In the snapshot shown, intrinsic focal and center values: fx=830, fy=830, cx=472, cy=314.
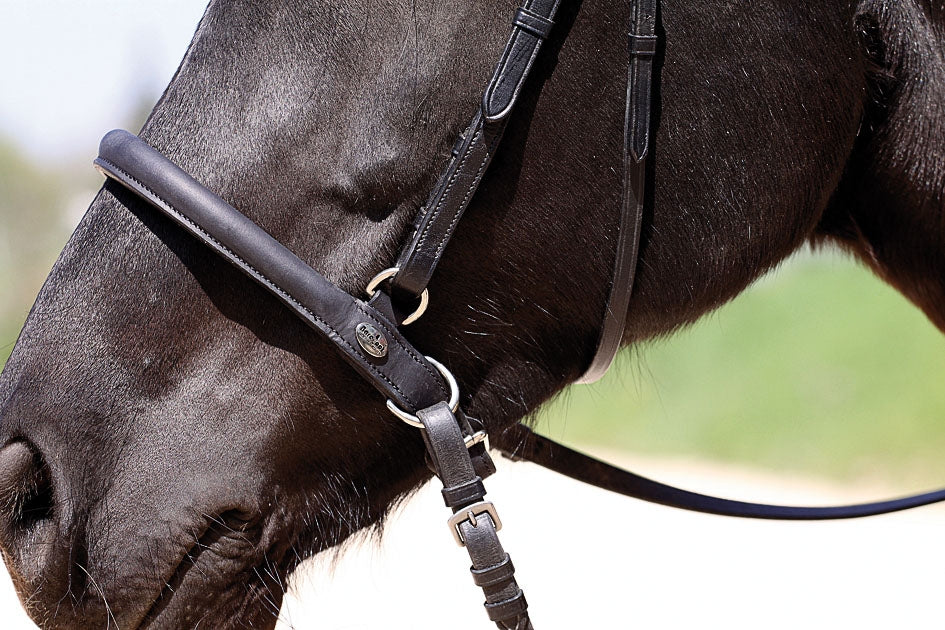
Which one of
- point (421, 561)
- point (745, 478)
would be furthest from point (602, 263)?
point (745, 478)

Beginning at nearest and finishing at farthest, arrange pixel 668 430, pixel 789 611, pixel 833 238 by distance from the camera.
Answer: pixel 833 238
pixel 789 611
pixel 668 430

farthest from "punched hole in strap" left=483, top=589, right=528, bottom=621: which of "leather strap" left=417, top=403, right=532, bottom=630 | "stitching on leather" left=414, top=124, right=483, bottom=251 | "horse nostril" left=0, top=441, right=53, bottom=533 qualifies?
"horse nostril" left=0, top=441, right=53, bottom=533

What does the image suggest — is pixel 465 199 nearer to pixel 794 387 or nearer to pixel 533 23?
pixel 533 23

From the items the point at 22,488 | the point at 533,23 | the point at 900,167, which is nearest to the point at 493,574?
the point at 22,488

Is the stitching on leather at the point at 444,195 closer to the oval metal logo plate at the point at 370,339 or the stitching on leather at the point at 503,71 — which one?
the stitching on leather at the point at 503,71

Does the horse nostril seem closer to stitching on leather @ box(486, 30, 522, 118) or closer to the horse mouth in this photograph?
the horse mouth

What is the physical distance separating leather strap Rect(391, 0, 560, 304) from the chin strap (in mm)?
697

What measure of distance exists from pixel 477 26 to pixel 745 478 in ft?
25.1

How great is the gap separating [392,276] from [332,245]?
11cm

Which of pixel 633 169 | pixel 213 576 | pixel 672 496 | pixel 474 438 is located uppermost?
pixel 633 169

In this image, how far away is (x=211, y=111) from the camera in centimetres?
131

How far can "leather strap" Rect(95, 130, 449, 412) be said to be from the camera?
1.24 metres

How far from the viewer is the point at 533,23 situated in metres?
1.25

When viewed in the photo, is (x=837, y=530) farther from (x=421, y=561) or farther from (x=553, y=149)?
(x=553, y=149)
